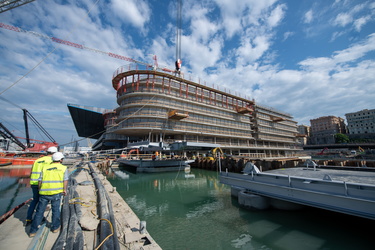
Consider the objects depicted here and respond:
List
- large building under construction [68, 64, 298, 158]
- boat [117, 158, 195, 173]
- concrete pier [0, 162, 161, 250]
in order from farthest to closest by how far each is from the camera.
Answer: large building under construction [68, 64, 298, 158] → boat [117, 158, 195, 173] → concrete pier [0, 162, 161, 250]

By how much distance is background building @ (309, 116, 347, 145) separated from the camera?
4040 inches

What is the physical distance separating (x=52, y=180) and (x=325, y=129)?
471ft

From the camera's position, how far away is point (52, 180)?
158 inches

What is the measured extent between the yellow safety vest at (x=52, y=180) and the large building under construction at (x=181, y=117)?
56.7 ft

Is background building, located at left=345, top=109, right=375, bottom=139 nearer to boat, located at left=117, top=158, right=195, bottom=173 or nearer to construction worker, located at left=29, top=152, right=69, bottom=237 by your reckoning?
boat, located at left=117, top=158, right=195, bottom=173

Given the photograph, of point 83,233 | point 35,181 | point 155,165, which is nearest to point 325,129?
point 155,165

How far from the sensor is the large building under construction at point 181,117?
1373 inches

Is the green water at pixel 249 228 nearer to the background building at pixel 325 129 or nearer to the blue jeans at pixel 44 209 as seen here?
the blue jeans at pixel 44 209

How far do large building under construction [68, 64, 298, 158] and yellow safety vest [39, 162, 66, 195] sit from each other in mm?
17277

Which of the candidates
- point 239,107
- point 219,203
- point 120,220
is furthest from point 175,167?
point 239,107

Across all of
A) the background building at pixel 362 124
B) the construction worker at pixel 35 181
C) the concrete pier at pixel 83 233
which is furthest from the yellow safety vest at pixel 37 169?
the background building at pixel 362 124

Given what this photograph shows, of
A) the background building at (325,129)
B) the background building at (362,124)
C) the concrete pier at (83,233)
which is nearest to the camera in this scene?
the concrete pier at (83,233)

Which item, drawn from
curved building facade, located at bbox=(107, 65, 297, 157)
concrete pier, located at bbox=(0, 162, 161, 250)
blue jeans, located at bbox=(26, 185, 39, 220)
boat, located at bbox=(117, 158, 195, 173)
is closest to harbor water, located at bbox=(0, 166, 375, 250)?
concrete pier, located at bbox=(0, 162, 161, 250)

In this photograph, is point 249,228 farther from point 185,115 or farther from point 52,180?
point 185,115
